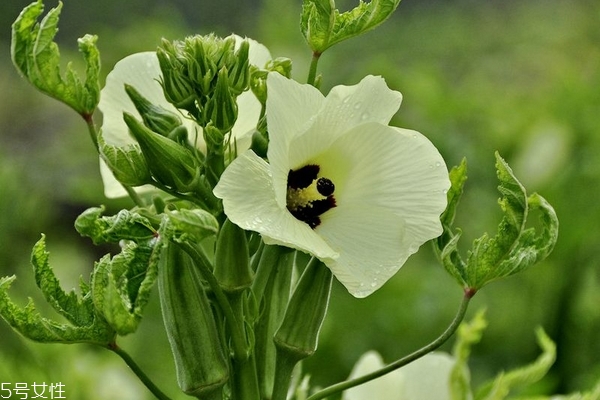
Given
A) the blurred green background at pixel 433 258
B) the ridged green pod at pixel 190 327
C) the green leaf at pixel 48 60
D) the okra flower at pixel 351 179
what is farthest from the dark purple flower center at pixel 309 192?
the blurred green background at pixel 433 258

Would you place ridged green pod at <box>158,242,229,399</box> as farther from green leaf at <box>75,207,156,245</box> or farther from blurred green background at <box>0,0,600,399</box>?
blurred green background at <box>0,0,600,399</box>

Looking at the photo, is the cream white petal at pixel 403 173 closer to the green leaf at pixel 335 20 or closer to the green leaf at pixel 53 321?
the green leaf at pixel 335 20

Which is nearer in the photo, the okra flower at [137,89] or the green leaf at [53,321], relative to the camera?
the green leaf at [53,321]

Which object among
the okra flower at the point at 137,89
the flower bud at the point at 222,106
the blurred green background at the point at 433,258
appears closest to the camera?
the flower bud at the point at 222,106

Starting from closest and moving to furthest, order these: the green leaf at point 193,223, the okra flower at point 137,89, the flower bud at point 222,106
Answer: the green leaf at point 193,223
the flower bud at point 222,106
the okra flower at point 137,89

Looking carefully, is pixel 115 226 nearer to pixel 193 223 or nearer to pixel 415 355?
pixel 193 223

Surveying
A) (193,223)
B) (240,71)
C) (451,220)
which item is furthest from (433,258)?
(193,223)

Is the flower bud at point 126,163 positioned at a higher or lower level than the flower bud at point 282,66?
lower

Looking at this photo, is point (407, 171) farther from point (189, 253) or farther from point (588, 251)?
point (588, 251)
